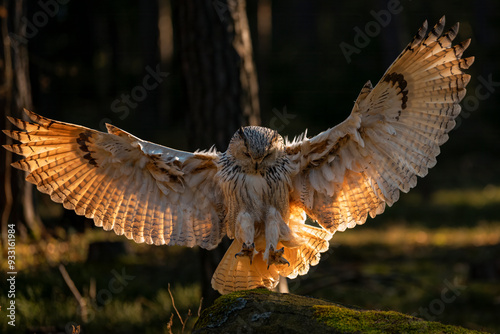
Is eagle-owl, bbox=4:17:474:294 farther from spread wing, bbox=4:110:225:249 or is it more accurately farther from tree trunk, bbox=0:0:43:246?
tree trunk, bbox=0:0:43:246

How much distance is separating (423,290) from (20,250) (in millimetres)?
5669

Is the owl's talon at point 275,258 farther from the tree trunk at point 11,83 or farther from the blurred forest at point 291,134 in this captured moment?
the tree trunk at point 11,83

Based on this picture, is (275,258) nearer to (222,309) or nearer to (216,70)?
(222,309)

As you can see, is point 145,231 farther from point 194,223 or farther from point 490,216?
point 490,216

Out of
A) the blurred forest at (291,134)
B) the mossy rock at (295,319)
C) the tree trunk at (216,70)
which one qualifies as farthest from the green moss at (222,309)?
the blurred forest at (291,134)

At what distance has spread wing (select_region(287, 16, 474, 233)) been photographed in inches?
163

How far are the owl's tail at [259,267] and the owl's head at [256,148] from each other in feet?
1.98

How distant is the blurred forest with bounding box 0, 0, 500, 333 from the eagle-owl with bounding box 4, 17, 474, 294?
144 centimetres

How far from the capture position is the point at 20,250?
8.47 m

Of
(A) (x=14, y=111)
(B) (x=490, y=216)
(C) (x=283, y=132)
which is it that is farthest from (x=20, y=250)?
(C) (x=283, y=132)
